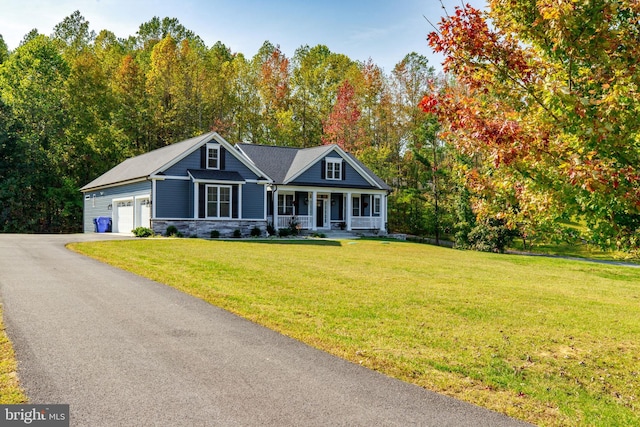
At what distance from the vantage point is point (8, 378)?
200 inches

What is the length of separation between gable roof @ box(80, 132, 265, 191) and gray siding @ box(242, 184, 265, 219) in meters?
0.97

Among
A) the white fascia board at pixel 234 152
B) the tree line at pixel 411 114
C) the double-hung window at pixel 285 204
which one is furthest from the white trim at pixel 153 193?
the tree line at pixel 411 114

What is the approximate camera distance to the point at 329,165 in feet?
114

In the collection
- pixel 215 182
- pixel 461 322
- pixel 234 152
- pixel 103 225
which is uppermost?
pixel 234 152

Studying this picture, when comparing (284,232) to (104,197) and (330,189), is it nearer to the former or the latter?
(330,189)

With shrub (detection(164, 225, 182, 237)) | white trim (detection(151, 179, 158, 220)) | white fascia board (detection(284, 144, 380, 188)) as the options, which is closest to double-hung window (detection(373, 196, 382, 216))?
white fascia board (detection(284, 144, 380, 188))

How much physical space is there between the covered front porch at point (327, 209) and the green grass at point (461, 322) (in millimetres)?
16354

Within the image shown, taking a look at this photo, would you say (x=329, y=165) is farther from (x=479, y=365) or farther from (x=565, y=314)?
(x=479, y=365)

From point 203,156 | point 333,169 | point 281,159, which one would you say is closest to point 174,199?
point 203,156

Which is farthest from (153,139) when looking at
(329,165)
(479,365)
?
(479,365)

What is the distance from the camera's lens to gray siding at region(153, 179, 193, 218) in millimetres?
27234

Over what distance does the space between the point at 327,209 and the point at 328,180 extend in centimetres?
207

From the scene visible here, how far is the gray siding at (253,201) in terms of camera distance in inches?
1178

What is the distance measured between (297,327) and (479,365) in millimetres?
2692
